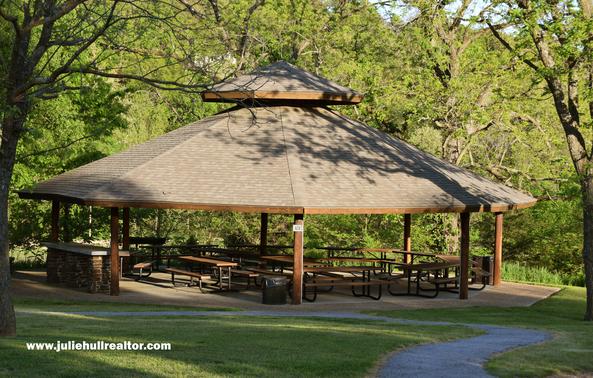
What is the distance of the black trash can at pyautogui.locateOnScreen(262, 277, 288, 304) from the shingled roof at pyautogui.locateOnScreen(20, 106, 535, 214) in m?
1.75

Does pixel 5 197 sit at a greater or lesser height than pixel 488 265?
greater

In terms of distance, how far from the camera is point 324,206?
20578 mm

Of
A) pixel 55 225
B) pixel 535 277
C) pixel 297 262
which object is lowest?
pixel 535 277

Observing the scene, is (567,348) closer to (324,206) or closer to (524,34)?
(324,206)

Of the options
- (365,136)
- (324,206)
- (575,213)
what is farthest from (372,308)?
(575,213)

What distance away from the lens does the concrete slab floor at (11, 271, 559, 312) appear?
66.9 ft

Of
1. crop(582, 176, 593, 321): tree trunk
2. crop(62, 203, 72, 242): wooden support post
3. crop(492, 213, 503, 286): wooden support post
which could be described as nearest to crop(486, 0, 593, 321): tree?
crop(582, 176, 593, 321): tree trunk

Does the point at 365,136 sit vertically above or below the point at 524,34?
below

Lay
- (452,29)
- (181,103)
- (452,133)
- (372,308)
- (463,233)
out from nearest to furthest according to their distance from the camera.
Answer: (372,308) < (463,233) < (452,133) < (452,29) < (181,103)

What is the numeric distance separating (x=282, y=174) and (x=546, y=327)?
7.83 meters

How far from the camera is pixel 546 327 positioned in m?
17.8

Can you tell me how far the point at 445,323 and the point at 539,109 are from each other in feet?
65.0

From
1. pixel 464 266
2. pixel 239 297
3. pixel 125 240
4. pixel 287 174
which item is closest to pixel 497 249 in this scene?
pixel 464 266

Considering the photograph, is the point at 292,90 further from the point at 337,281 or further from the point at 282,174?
the point at 337,281
